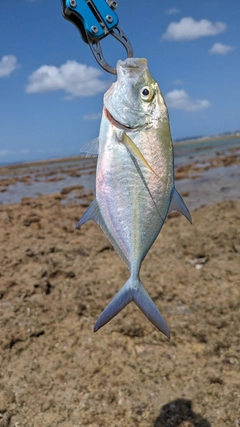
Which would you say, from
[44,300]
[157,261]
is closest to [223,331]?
Answer: [157,261]

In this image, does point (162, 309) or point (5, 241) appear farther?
point (5, 241)

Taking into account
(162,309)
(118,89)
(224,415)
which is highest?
(118,89)

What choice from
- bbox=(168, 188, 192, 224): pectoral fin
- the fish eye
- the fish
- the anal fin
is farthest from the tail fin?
the fish eye

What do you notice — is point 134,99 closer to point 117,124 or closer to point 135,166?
point 117,124

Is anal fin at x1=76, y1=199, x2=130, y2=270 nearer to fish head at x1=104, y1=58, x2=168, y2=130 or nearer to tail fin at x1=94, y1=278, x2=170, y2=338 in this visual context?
tail fin at x1=94, y1=278, x2=170, y2=338

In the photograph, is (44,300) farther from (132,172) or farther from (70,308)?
(132,172)

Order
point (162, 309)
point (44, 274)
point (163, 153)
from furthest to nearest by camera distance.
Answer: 1. point (44, 274)
2. point (162, 309)
3. point (163, 153)

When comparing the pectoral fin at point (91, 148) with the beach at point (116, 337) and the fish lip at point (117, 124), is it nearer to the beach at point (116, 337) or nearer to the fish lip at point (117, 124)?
the fish lip at point (117, 124)
